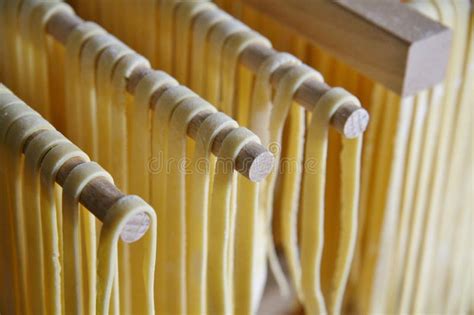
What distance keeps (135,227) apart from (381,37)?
1.24 feet

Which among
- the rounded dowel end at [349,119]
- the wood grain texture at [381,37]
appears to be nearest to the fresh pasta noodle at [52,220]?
the rounded dowel end at [349,119]

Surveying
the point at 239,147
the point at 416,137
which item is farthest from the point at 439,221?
the point at 239,147

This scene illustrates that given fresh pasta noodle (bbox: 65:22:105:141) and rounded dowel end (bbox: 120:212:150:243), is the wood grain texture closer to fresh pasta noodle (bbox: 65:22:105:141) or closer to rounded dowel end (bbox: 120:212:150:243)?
fresh pasta noodle (bbox: 65:22:105:141)

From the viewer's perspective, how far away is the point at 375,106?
1.04 metres

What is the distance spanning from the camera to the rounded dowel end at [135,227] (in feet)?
2.24

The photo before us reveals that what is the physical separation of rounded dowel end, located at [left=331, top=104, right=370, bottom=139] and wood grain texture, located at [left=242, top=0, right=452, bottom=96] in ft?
0.37

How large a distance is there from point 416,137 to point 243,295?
1.03 feet

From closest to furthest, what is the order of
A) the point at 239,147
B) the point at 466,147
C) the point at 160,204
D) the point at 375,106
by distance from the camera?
the point at 239,147
the point at 160,204
the point at 375,106
the point at 466,147

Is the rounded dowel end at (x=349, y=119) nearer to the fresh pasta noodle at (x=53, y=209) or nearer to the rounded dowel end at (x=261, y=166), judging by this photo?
the rounded dowel end at (x=261, y=166)

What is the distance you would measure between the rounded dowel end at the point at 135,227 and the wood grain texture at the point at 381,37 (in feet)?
1.16

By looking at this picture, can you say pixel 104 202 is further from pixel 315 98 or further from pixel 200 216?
pixel 315 98

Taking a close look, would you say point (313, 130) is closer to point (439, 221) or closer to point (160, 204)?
point (160, 204)

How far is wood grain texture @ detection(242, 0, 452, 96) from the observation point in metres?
0.90

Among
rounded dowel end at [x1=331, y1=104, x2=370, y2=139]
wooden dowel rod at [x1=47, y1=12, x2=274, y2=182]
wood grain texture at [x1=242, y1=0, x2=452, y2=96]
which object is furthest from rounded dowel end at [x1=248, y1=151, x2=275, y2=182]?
wood grain texture at [x1=242, y1=0, x2=452, y2=96]
